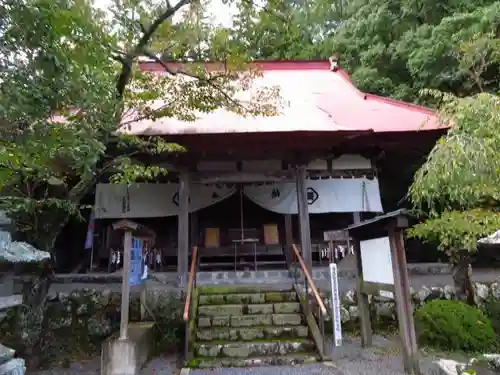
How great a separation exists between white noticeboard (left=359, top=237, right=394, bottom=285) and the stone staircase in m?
1.28

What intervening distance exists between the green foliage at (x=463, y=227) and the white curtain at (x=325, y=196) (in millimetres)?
2799

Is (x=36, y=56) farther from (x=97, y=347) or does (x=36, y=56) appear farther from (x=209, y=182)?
(x=97, y=347)

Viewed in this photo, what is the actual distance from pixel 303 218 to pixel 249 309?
2.00 meters

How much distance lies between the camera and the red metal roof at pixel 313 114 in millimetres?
7066

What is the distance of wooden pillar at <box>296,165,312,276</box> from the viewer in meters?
6.73

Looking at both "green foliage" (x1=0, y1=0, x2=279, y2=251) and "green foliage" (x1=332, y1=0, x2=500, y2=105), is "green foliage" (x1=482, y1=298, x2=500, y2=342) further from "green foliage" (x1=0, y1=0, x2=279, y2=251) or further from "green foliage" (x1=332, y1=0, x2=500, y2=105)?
"green foliage" (x1=0, y1=0, x2=279, y2=251)

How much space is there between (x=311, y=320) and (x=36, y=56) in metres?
4.89

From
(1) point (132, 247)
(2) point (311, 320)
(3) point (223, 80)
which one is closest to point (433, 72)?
(3) point (223, 80)

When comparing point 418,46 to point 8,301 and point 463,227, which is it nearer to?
point 463,227

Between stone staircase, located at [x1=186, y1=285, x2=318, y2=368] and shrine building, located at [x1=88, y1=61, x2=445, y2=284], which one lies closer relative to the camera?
stone staircase, located at [x1=186, y1=285, x2=318, y2=368]

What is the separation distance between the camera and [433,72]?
9.50m

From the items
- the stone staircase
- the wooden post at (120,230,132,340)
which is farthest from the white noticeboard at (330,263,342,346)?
the wooden post at (120,230,132,340)

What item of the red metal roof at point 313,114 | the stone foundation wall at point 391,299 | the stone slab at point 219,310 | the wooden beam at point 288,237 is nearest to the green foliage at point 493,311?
the stone foundation wall at point 391,299

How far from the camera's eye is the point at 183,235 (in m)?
7.09
